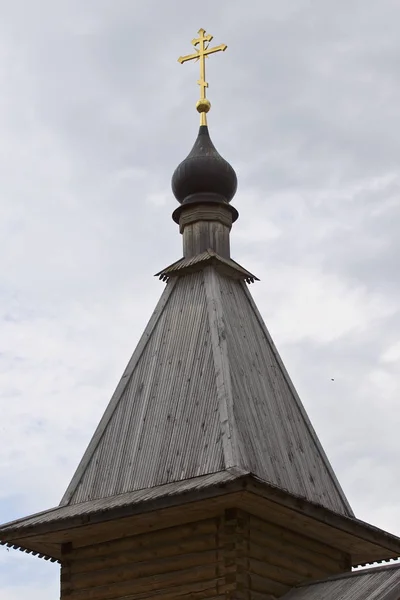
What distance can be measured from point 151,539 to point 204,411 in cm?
149

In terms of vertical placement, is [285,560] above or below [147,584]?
above

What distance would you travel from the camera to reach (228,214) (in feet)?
48.5

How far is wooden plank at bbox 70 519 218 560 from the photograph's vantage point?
11.1 m

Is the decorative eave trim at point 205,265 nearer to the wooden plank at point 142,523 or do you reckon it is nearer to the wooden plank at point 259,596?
the wooden plank at point 142,523

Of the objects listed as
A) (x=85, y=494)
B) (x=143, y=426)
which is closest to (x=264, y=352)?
(x=143, y=426)

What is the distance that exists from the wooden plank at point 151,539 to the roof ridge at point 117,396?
0.64 m

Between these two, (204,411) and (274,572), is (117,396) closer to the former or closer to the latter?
(204,411)

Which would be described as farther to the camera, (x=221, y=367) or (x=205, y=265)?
(x=205, y=265)

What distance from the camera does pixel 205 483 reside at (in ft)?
34.5

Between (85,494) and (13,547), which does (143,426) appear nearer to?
(85,494)

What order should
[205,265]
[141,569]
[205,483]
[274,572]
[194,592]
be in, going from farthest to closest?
[205,265] < [141,569] < [274,572] < [194,592] < [205,483]

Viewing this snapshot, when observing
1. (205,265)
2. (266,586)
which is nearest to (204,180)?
(205,265)

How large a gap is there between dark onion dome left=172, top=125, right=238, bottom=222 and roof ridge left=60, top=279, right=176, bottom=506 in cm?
140

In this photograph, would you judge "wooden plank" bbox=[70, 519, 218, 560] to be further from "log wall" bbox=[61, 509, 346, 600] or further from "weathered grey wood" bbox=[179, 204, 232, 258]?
"weathered grey wood" bbox=[179, 204, 232, 258]
